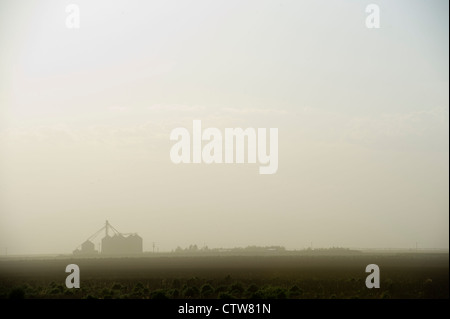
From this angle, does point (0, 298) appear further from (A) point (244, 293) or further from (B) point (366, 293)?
(B) point (366, 293)

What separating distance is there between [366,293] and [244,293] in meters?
8.81

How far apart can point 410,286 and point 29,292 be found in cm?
2958
